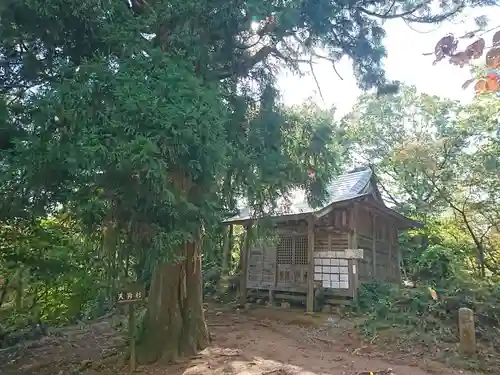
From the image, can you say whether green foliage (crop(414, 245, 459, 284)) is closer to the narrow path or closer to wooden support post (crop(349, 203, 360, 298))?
wooden support post (crop(349, 203, 360, 298))

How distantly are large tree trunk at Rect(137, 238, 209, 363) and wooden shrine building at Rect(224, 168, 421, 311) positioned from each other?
11.5ft

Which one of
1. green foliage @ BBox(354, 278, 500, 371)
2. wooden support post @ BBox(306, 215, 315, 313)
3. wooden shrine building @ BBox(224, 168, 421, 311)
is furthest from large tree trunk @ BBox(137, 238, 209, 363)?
wooden support post @ BBox(306, 215, 315, 313)

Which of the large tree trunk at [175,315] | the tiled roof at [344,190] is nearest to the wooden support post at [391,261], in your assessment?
the tiled roof at [344,190]

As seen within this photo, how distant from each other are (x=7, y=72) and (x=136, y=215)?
343 centimetres

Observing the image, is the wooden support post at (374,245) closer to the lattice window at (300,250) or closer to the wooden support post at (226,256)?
the lattice window at (300,250)

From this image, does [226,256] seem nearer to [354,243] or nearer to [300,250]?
[300,250]

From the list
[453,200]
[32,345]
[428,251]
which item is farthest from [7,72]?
[453,200]

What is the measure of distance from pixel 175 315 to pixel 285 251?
6.22 metres

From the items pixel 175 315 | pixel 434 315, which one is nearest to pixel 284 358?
pixel 175 315

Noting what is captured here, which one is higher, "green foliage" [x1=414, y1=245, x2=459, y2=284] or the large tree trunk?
"green foliage" [x1=414, y1=245, x2=459, y2=284]

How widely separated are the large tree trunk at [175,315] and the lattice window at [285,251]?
18.1 ft

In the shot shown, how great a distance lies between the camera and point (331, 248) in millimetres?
12000

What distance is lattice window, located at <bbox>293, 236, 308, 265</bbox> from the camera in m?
12.2

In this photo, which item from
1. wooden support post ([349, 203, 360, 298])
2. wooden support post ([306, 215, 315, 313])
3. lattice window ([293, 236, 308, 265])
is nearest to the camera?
wooden support post ([349, 203, 360, 298])
